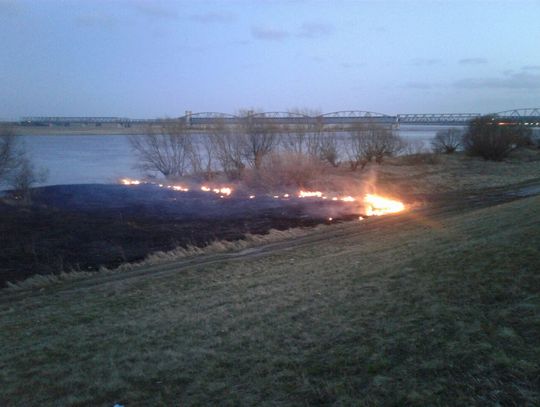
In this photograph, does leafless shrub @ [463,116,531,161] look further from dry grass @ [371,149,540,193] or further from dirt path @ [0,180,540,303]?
dirt path @ [0,180,540,303]

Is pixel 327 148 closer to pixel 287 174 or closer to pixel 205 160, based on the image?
pixel 287 174

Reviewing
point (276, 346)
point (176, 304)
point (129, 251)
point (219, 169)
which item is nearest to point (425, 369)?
point (276, 346)

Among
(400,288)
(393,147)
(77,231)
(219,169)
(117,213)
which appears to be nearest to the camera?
(400,288)

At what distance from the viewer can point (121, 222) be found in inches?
1056

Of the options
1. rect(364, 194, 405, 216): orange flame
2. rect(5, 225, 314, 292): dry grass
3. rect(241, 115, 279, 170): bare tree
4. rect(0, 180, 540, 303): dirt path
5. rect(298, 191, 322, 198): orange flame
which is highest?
rect(241, 115, 279, 170): bare tree

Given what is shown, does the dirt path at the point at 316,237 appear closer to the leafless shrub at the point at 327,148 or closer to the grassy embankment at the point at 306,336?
the grassy embankment at the point at 306,336

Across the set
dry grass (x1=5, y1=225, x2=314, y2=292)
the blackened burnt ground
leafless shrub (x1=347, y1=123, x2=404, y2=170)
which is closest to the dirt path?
dry grass (x1=5, y1=225, x2=314, y2=292)

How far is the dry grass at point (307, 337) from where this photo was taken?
5.12m

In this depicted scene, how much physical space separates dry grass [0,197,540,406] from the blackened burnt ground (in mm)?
7073

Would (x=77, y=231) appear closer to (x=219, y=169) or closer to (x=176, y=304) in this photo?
(x=176, y=304)

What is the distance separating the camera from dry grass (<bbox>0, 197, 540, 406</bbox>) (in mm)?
5125

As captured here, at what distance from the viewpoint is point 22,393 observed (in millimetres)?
6406

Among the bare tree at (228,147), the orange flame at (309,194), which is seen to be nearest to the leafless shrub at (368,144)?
the bare tree at (228,147)

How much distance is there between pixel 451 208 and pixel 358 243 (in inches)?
416
